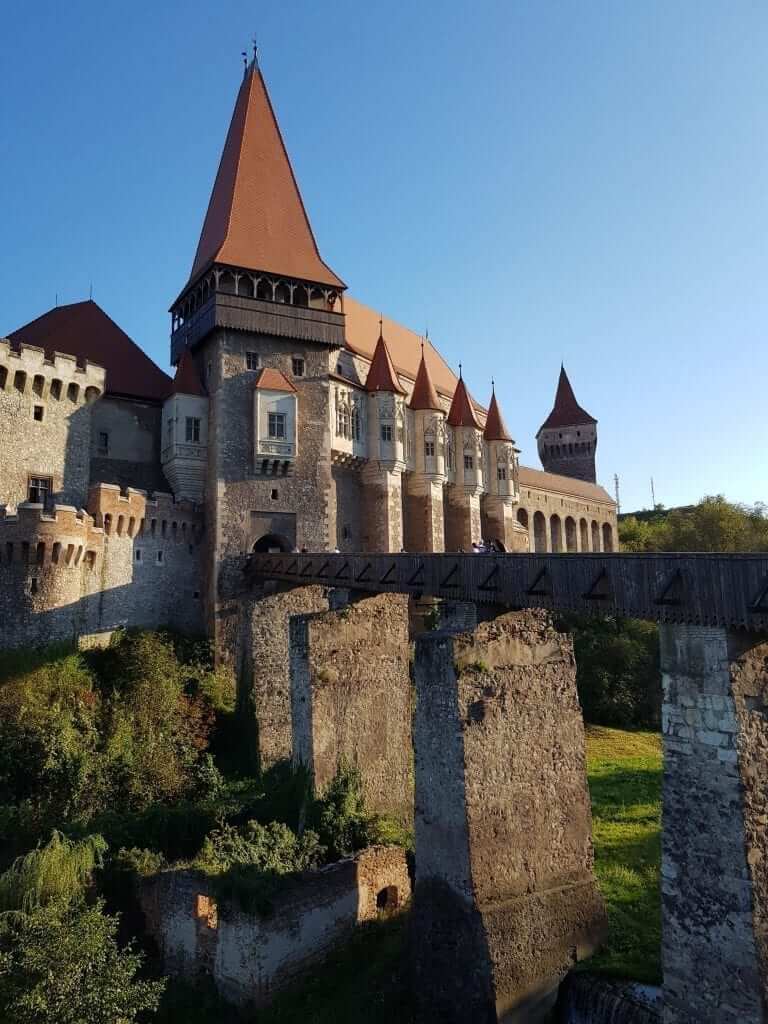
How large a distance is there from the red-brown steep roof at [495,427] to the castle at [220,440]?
3.22 metres

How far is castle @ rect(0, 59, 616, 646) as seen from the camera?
2270 cm

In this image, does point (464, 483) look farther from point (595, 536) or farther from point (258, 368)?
point (595, 536)

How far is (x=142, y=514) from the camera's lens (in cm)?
2416

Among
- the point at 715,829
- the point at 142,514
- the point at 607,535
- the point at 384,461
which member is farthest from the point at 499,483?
the point at 715,829

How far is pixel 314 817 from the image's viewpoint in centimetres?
1473

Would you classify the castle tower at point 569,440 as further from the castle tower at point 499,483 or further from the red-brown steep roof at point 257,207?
the red-brown steep roof at point 257,207

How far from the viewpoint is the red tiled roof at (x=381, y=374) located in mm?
31828

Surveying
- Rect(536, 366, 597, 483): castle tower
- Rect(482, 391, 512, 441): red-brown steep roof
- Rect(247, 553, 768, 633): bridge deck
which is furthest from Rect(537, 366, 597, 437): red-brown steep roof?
Rect(247, 553, 768, 633): bridge deck

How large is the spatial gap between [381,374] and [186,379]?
29.1 ft

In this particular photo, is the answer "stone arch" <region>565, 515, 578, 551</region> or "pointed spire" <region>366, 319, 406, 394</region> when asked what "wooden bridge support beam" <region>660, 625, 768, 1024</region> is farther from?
"stone arch" <region>565, 515, 578, 551</region>

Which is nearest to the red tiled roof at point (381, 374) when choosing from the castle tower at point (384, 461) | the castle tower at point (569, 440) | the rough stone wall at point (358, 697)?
the castle tower at point (384, 461)

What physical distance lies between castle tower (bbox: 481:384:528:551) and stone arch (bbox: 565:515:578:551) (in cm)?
1701

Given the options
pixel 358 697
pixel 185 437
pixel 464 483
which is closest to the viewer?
pixel 358 697

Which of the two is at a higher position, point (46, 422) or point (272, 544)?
point (46, 422)
